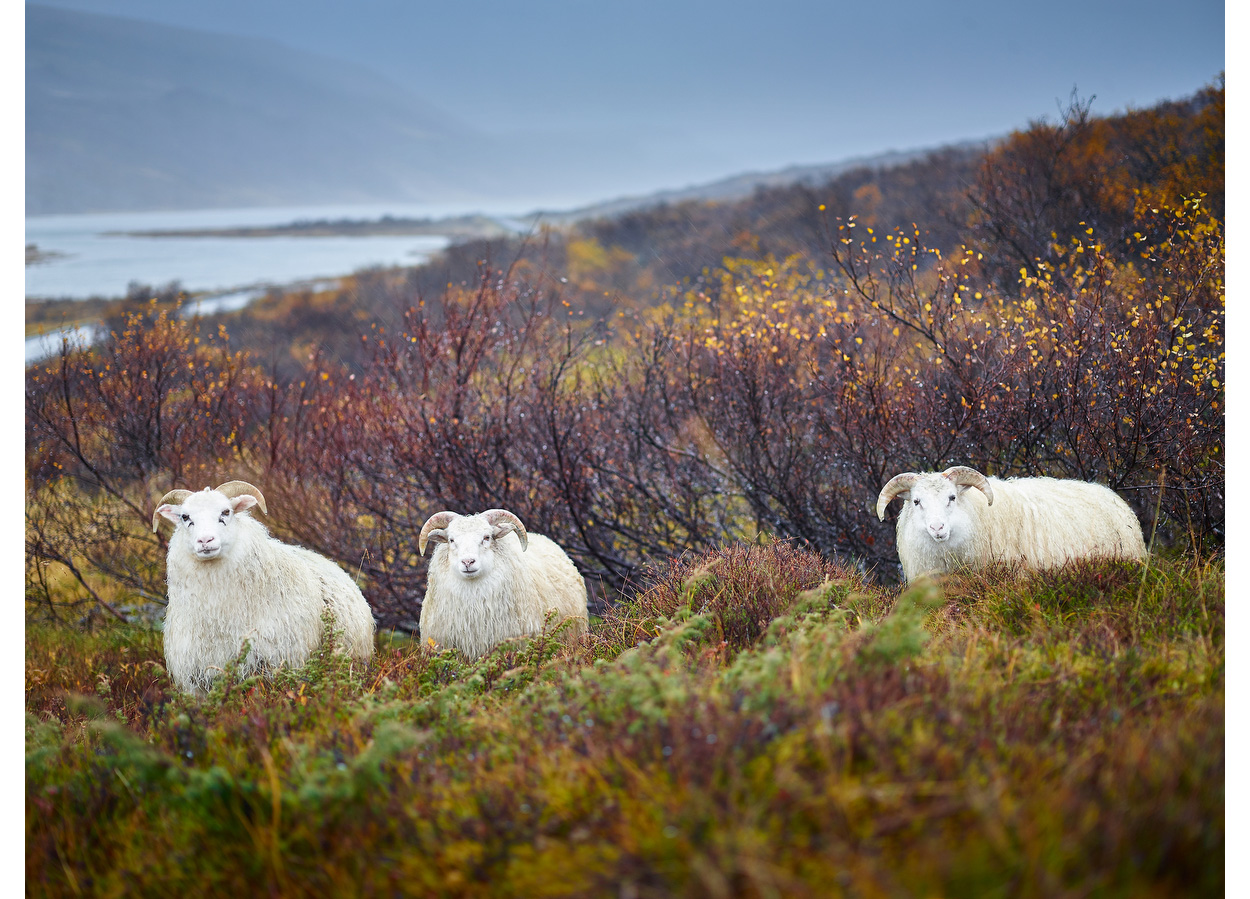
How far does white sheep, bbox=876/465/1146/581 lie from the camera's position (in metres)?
5.88

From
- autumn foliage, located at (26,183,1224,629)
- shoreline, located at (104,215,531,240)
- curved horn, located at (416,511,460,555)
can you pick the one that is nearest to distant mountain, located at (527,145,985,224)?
shoreline, located at (104,215,531,240)

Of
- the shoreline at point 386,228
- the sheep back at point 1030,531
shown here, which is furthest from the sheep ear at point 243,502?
the shoreline at point 386,228

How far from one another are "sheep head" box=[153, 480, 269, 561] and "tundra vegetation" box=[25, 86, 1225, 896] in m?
1.02

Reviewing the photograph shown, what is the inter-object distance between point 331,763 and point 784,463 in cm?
673

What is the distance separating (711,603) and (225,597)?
3818 millimetres

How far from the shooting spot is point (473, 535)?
6.04 meters

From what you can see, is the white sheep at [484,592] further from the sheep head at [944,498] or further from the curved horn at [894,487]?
the sheep head at [944,498]

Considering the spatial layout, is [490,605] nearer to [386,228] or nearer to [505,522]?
[505,522]

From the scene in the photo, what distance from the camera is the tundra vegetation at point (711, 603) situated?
231cm

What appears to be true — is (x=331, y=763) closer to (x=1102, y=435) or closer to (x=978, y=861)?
(x=978, y=861)

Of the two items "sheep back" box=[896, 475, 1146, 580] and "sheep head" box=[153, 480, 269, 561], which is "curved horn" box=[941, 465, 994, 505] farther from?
"sheep head" box=[153, 480, 269, 561]

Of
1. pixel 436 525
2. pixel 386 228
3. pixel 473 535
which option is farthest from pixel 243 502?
pixel 386 228
